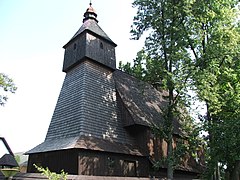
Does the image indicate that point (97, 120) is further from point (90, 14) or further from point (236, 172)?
point (90, 14)

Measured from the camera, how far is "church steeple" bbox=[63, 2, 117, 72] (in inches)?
788

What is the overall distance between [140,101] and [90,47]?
19.9 feet

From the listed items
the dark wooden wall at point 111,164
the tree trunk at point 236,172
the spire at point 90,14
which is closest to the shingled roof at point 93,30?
the spire at point 90,14

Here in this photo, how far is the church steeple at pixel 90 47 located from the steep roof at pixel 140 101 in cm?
202

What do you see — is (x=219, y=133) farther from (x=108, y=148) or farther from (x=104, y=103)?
(x=104, y=103)

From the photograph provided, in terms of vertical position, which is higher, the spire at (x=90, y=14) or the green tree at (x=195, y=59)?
the spire at (x=90, y=14)

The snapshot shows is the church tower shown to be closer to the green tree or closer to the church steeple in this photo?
the church steeple

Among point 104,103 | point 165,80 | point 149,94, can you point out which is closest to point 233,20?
point 165,80

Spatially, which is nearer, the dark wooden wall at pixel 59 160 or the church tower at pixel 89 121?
the dark wooden wall at pixel 59 160

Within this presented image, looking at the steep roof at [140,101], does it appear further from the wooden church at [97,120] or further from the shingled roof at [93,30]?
the shingled roof at [93,30]

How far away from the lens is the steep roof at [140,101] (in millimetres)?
18922

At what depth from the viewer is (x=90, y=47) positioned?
2011 centimetres

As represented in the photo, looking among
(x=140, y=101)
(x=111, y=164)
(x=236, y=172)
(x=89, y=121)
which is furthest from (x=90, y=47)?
(x=236, y=172)

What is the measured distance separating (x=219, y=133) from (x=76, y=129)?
8.91 metres
